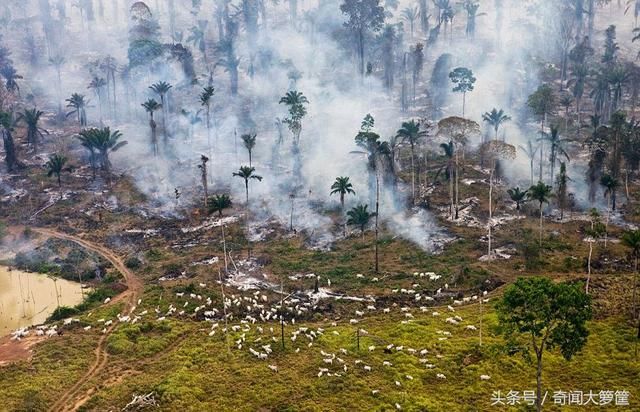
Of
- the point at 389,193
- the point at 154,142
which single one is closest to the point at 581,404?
the point at 389,193

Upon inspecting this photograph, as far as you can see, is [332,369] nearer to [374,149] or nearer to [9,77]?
[374,149]

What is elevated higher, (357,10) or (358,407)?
(357,10)

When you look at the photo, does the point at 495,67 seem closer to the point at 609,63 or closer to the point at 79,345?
the point at 609,63

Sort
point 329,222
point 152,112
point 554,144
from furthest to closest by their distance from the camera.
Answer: point 152,112 → point 329,222 → point 554,144

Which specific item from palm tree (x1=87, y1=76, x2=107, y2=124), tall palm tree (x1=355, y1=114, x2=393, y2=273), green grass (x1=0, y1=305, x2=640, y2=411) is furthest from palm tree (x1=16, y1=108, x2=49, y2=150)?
green grass (x1=0, y1=305, x2=640, y2=411)

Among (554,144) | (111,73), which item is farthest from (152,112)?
(554,144)

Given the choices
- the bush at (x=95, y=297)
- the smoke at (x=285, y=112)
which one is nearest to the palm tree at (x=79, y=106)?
the smoke at (x=285, y=112)

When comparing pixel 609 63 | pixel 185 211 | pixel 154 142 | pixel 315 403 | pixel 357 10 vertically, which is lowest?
pixel 315 403
